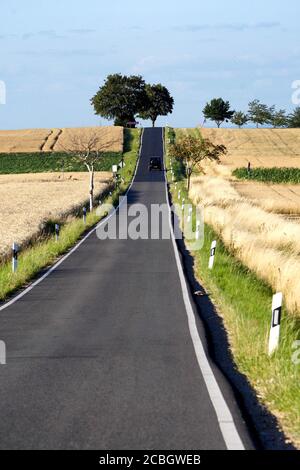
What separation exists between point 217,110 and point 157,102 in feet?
56.3

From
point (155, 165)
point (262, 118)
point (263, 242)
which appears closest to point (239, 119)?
point (262, 118)

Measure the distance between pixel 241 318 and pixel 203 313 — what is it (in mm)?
1797

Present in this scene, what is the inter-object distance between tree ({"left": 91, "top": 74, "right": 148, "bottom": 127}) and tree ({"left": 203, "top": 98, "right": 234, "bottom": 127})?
22538 millimetres

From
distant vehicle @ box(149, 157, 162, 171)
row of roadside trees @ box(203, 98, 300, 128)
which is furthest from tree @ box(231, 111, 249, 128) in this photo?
distant vehicle @ box(149, 157, 162, 171)

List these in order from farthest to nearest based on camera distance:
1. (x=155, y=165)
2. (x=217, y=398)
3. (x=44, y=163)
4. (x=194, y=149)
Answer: (x=44, y=163), (x=155, y=165), (x=194, y=149), (x=217, y=398)

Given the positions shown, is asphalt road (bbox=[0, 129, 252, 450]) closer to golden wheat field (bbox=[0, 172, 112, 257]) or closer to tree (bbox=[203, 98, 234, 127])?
golden wheat field (bbox=[0, 172, 112, 257])

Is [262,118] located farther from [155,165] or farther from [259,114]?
[155,165]

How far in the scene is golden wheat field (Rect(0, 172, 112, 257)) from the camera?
29503 millimetres

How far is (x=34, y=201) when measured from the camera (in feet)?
168

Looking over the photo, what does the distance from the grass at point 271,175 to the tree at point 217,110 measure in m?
85.8

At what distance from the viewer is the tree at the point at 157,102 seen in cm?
15388

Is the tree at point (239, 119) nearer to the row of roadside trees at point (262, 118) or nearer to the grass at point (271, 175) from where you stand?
the row of roadside trees at point (262, 118)
